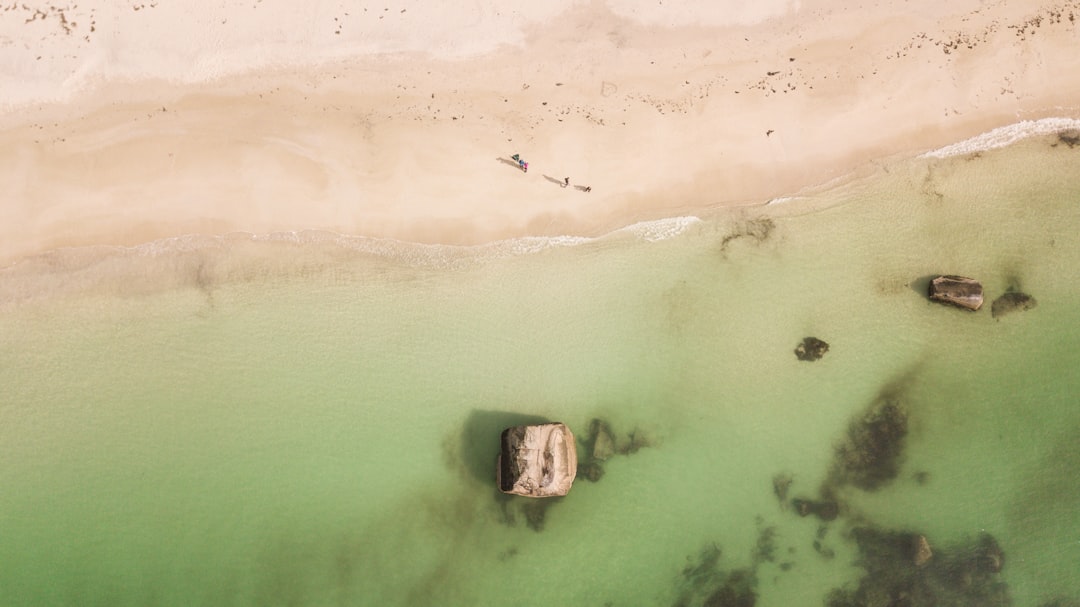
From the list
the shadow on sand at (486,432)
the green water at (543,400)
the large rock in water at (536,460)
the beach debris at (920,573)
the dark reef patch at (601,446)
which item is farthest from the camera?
the beach debris at (920,573)

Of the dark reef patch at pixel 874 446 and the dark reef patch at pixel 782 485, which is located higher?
the dark reef patch at pixel 874 446

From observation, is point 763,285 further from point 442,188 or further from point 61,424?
point 61,424

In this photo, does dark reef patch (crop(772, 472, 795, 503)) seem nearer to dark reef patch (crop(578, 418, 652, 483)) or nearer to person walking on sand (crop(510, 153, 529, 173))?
dark reef patch (crop(578, 418, 652, 483))

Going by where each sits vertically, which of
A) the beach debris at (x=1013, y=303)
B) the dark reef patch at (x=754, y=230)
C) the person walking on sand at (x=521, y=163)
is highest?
the person walking on sand at (x=521, y=163)

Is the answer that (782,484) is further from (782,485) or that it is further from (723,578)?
(723,578)

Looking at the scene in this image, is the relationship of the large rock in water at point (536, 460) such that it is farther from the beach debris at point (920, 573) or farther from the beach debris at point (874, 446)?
the beach debris at point (920, 573)

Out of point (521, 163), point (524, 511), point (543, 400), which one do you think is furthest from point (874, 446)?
point (521, 163)

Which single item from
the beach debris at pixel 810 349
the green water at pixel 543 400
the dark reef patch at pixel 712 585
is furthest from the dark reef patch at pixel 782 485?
the beach debris at pixel 810 349
